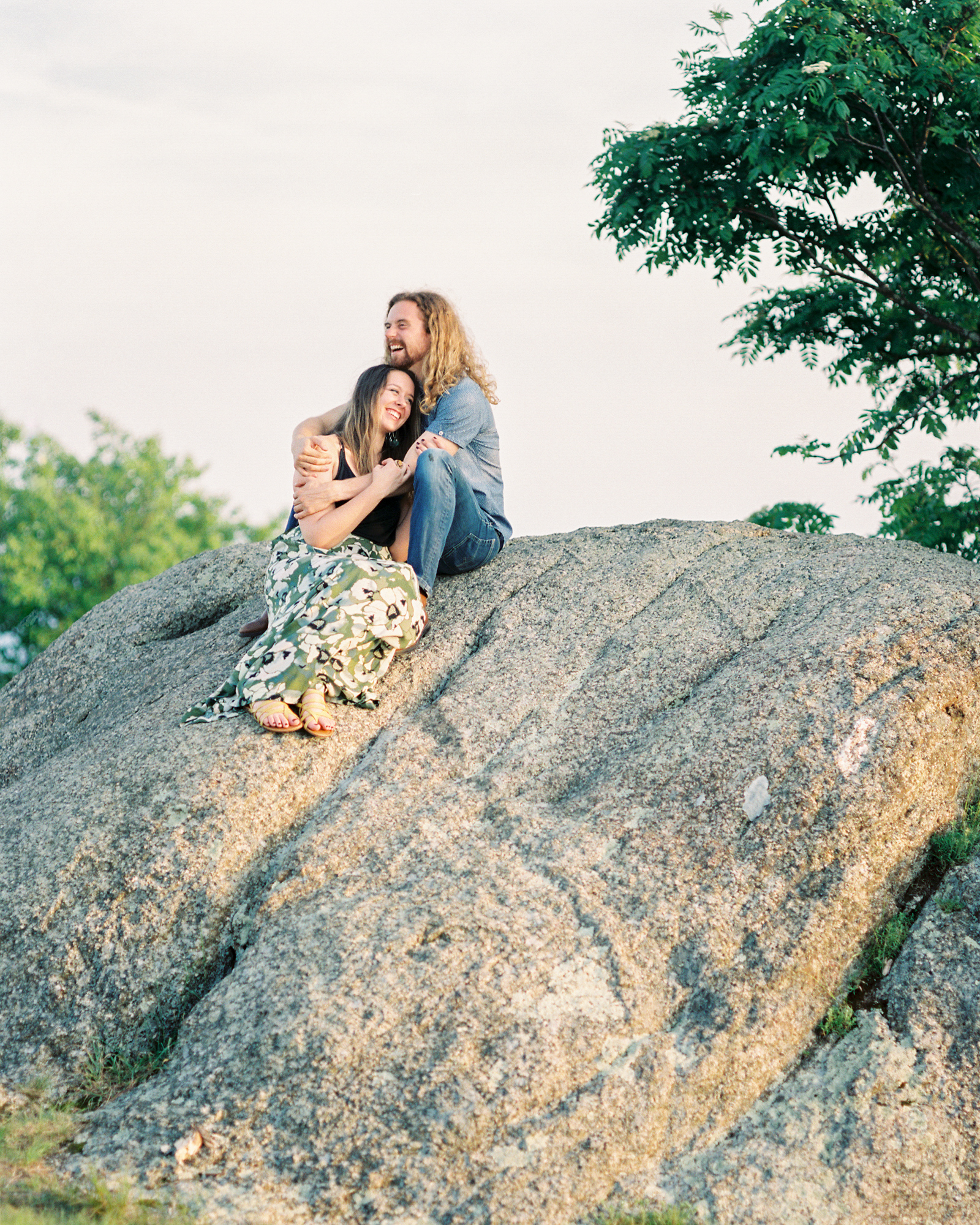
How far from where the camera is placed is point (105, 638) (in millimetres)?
9641

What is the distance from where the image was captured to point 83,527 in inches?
1148

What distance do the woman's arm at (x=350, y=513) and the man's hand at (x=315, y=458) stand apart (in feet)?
0.95

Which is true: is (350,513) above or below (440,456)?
below

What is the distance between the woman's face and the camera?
7.75 m

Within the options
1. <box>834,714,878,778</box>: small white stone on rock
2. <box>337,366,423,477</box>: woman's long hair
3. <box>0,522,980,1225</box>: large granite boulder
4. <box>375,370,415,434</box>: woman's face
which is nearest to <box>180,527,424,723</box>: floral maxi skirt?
<box>0,522,980,1225</box>: large granite boulder

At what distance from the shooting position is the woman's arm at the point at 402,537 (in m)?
7.95

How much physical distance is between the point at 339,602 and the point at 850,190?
7.65 metres

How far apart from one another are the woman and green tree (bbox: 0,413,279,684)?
68.6ft

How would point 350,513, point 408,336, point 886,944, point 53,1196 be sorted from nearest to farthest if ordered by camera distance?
point 53,1196 < point 886,944 < point 350,513 < point 408,336

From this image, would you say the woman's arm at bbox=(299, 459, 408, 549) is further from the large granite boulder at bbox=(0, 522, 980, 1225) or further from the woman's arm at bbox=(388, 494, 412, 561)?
the large granite boulder at bbox=(0, 522, 980, 1225)

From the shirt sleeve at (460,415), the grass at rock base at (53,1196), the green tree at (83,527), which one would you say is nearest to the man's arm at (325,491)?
the shirt sleeve at (460,415)

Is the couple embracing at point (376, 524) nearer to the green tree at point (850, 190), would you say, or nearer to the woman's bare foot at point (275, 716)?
the woman's bare foot at point (275, 716)

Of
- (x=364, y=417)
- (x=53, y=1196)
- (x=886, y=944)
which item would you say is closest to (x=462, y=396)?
(x=364, y=417)

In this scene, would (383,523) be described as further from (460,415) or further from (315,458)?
(460,415)
